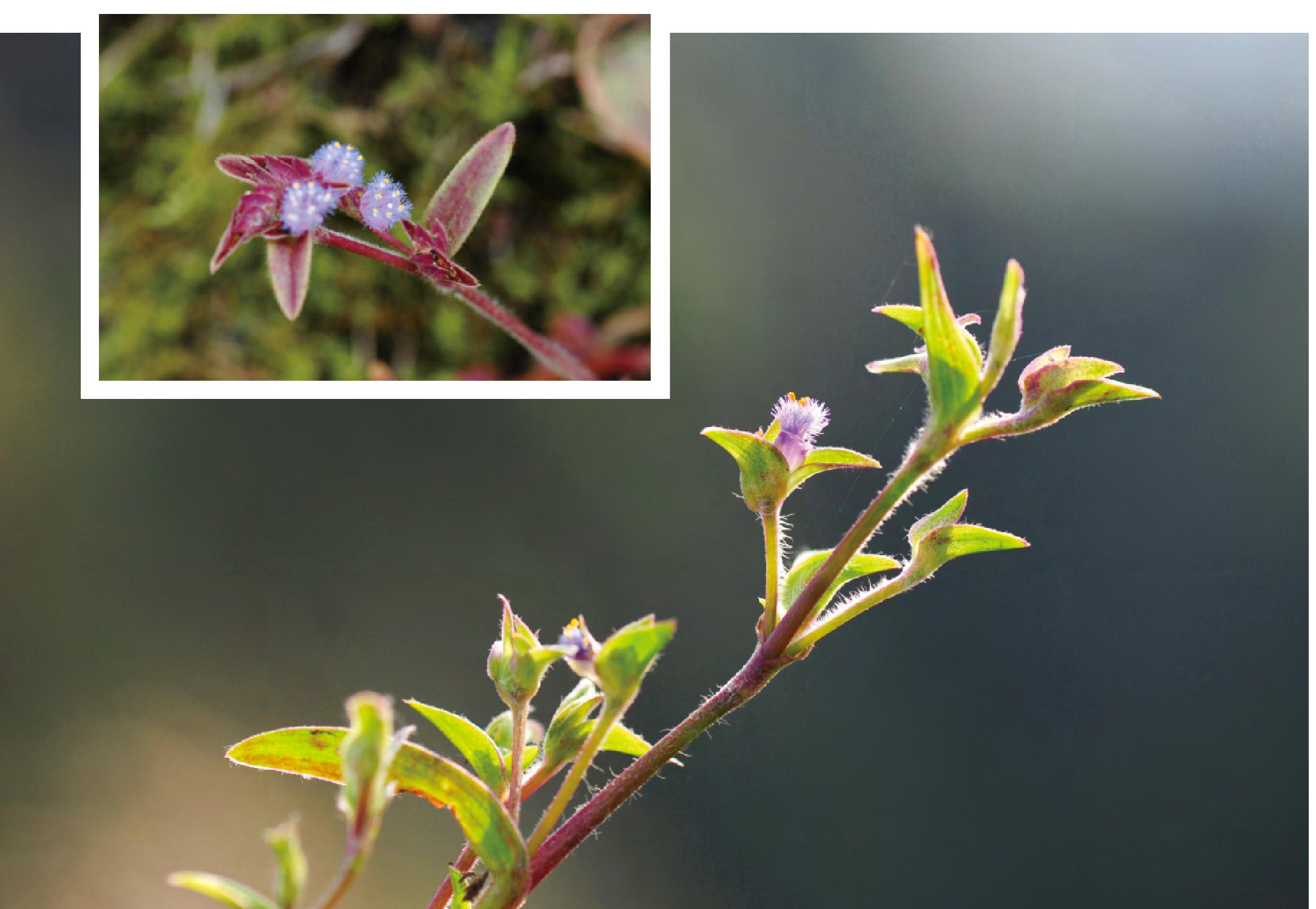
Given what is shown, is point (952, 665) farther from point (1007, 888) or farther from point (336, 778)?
Answer: point (336, 778)

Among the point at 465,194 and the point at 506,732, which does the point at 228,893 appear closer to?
the point at 506,732

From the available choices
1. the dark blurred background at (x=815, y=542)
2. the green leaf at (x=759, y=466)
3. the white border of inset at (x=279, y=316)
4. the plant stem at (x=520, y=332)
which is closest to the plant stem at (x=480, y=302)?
the plant stem at (x=520, y=332)

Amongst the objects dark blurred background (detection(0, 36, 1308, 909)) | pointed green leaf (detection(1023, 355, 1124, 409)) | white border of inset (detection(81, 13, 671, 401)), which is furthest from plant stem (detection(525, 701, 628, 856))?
dark blurred background (detection(0, 36, 1308, 909))

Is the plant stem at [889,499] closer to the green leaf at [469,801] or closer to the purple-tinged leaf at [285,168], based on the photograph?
the green leaf at [469,801]

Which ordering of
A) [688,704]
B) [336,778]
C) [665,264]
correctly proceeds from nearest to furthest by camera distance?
[336,778]
[665,264]
[688,704]

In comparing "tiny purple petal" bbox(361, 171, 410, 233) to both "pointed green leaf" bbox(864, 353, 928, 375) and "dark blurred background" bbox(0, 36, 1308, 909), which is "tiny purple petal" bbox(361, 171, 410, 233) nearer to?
"pointed green leaf" bbox(864, 353, 928, 375)

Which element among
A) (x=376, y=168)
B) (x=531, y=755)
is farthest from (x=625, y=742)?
(x=376, y=168)

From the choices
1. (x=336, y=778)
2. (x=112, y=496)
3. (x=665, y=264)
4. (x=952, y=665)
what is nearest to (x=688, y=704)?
(x=952, y=665)
